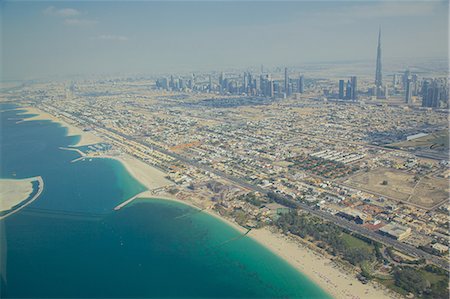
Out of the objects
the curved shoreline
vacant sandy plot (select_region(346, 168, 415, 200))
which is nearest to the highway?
vacant sandy plot (select_region(346, 168, 415, 200))

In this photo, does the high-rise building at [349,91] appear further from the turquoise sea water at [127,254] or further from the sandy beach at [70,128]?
the turquoise sea water at [127,254]

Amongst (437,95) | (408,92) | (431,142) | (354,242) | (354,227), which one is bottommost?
(354,242)

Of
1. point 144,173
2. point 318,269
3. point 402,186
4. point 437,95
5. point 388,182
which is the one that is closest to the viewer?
point 318,269

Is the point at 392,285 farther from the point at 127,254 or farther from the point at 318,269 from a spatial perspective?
the point at 127,254

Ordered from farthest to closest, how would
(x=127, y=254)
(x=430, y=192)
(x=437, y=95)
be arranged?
(x=437, y=95)
(x=430, y=192)
(x=127, y=254)

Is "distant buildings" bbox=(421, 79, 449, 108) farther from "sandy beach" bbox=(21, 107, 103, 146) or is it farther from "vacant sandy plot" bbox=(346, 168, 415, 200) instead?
"sandy beach" bbox=(21, 107, 103, 146)

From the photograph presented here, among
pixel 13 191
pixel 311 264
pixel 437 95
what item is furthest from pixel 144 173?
pixel 437 95

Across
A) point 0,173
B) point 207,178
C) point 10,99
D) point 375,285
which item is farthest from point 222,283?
point 10,99
